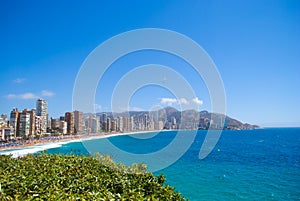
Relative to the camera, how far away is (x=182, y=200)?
5480mm

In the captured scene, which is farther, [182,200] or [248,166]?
[248,166]

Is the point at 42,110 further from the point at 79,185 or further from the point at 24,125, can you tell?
the point at 79,185

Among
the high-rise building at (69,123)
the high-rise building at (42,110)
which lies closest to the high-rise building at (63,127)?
the high-rise building at (69,123)

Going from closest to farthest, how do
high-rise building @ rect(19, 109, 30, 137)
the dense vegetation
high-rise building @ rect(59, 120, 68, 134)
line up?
the dense vegetation, high-rise building @ rect(19, 109, 30, 137), high-rise building @ rect(59, 120, 68, 134)

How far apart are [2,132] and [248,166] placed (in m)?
68.7

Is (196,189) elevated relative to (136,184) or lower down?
lower down

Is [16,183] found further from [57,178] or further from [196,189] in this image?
[196,189]

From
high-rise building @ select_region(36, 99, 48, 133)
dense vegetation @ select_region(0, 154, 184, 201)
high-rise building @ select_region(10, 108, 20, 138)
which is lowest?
dense vegetation @ select_region(0, 154, 184, 201)

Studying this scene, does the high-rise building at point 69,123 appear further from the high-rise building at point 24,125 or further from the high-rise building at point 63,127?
the high-rise building at point 24,125

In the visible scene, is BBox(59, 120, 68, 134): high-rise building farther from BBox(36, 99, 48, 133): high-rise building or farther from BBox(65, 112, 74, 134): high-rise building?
BBox(36, 99, 48, 133): high-rise building

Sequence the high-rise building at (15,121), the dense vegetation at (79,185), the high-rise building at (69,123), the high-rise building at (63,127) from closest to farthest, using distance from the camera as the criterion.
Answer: the dense vegetation at (79,185) < the high-rise building at (15,121) < the high-rise building at (63,127) < the high-rise building at (69,123)

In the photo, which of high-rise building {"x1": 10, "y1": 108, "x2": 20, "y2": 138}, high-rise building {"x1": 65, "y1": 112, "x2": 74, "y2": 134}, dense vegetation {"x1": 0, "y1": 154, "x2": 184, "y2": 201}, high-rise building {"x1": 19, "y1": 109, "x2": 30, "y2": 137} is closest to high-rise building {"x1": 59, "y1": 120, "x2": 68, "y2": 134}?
high-rise building {"x1": 65, "y1": 112, "x2": 74, "y2": 134}

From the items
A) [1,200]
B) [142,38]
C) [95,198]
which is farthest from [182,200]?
[142,38]

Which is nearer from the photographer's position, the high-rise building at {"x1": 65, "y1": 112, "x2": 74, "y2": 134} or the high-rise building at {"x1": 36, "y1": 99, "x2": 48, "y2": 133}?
the high-rise building at {"x1": 36, "y1": 99, "x2": 48, "y2": 133}
